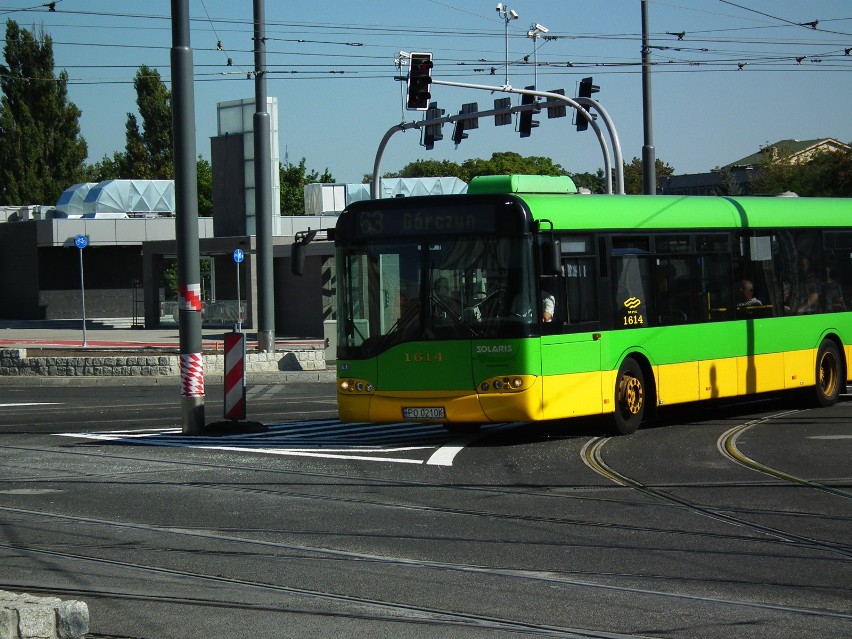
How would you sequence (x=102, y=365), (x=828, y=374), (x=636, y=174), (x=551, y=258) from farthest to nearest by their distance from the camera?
(x=636, y=174)
(x=102, y=365)
(x=828, y=374)
(x=551, y=258)

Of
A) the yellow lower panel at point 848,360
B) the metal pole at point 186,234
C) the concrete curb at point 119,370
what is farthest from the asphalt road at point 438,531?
the concrete curb at point 119,370

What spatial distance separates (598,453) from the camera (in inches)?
567

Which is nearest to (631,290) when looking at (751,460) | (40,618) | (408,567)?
(751,460)

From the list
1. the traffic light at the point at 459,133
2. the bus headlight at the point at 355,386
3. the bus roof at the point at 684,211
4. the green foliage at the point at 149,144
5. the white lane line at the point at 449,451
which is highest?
the green foliage at the point at 149,144

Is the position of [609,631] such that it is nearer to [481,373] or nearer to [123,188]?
[481,373]

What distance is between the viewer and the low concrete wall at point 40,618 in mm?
5828

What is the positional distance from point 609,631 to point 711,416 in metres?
12.8

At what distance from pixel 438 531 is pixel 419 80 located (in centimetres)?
2047

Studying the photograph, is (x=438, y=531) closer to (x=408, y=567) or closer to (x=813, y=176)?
(x=408, y=567)

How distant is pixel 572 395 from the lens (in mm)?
15250

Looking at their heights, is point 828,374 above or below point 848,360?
below

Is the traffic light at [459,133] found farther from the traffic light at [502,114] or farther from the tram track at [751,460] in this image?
the tram track at [751,460]

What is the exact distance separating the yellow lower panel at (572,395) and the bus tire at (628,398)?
1.54ft

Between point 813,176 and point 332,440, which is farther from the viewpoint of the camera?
point 813,176
